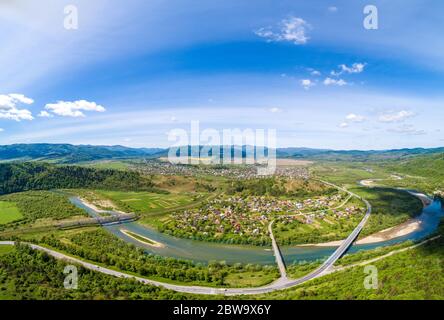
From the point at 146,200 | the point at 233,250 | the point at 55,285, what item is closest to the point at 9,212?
the point at 146,200

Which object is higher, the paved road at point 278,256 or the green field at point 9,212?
the green field at point 9,212

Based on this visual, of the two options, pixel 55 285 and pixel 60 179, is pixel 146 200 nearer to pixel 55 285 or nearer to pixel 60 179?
pixel 60 179

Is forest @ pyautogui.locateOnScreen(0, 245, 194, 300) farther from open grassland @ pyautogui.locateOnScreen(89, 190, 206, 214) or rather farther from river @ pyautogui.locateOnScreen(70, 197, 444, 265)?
open grassland @ pyautogui.locateOnScreen(89, 190, 206, 214)

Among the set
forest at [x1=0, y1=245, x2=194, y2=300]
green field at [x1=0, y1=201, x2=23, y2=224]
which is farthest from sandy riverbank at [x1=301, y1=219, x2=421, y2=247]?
green field at [x1=0, y1=201, x2=23, y2=224]

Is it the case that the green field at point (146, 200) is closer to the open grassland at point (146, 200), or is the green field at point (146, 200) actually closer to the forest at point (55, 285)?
the open grassland at point (146, 200)

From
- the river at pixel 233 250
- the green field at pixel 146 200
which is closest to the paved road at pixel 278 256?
the river at pixel 233 250

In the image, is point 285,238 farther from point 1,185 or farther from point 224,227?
point 1,185
